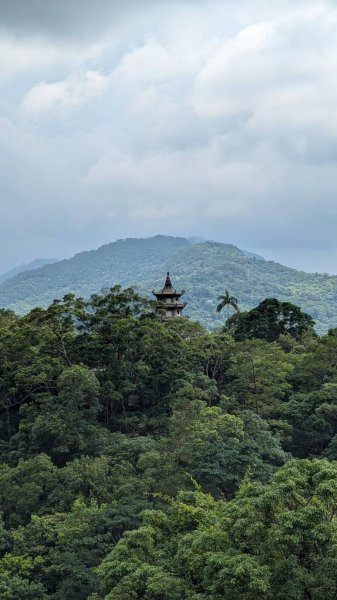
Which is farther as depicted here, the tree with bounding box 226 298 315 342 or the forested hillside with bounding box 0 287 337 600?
the tree with bounding box 226 298 315 342

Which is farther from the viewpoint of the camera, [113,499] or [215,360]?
[215,360]

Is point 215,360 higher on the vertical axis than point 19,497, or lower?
higher

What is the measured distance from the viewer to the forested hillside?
43.3ft

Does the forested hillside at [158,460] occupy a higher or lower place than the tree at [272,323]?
lower

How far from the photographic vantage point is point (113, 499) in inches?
915

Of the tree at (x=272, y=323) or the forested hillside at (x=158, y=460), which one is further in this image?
the tree at (x=272, y=323)

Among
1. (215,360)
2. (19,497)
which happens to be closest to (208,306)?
(215,360)

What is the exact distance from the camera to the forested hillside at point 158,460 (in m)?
13.2

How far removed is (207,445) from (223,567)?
1066 cm

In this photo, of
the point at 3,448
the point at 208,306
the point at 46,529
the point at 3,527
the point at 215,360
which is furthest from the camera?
the point at 208,306

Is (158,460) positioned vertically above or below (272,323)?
below

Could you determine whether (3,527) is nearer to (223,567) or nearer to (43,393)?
(43,393)

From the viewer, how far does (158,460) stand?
79.5 ft

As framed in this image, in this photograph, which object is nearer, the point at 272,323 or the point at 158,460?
the point at 158,460
